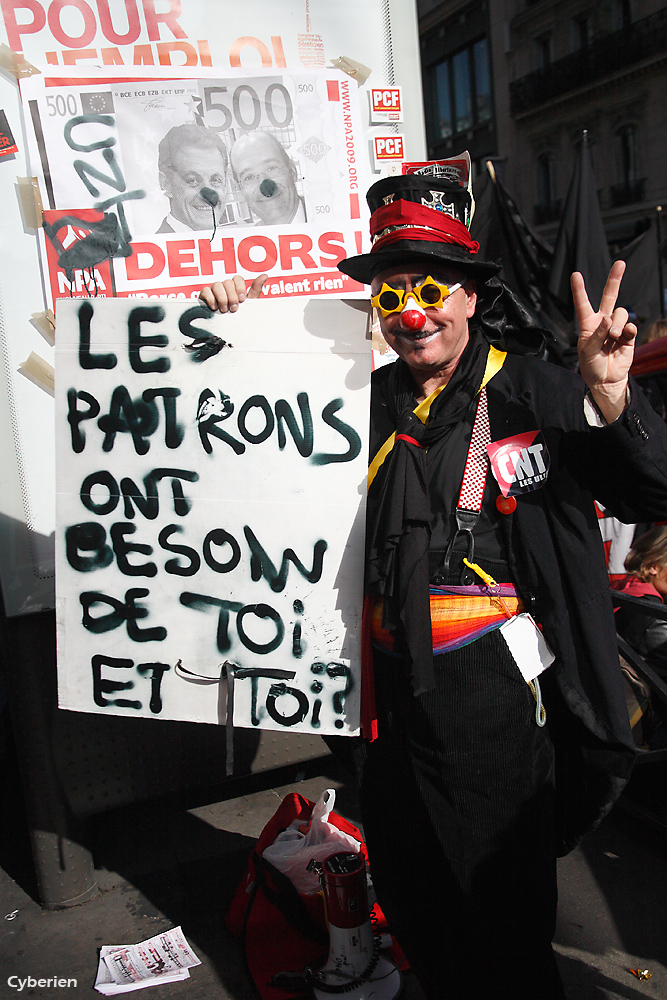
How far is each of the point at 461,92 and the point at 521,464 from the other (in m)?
25.9

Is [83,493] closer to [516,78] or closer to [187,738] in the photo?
[187,738]

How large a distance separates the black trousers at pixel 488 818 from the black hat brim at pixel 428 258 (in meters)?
0.87

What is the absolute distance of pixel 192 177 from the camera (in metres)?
2.54

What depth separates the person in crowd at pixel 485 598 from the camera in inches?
67.6

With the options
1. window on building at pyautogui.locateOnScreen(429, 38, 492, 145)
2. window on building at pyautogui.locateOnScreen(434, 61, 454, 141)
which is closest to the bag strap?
window on building at pyautogui.locateOnScreen(429, 38, 492, 145)

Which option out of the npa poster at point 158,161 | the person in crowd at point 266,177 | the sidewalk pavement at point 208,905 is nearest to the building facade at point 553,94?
the npa poster at point 158,161

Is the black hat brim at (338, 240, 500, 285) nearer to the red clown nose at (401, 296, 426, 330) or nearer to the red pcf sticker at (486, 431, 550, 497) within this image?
the red clown nose at (401, 296, 426, 330)

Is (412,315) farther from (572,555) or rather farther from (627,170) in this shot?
(627,170)

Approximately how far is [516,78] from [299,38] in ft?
76.7

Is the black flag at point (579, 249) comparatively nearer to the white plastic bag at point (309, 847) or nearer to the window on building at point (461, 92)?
the white plastic bag at point (309, 847)

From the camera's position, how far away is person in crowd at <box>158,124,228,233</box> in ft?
8.25

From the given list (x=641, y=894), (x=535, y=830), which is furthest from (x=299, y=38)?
(x=641, y=894)

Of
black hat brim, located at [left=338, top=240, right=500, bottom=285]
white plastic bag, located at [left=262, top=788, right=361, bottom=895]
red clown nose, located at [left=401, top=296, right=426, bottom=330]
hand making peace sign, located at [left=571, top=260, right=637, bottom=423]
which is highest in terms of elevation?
black hat brim, located at [left=338, top=240, right=500, bottom=285]

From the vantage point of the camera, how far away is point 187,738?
9.77 feet
